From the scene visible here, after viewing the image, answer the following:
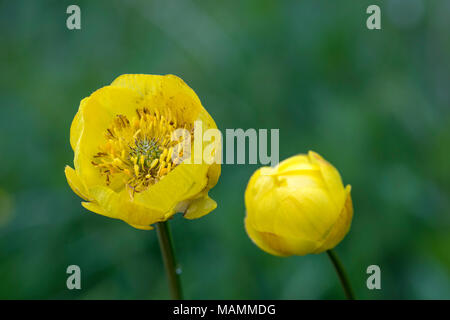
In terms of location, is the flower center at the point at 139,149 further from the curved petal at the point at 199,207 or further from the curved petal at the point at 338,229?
the curved petal at the point at 338,229

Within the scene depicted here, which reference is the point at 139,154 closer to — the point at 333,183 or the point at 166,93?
the point at 166,93

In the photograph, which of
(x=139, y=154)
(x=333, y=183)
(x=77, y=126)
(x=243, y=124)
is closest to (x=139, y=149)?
(x=139, y=154)

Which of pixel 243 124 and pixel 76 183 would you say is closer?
pixel 76 183

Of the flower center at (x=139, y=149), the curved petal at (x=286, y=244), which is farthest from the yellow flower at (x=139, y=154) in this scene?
the curved petal at (x=286, y=244)

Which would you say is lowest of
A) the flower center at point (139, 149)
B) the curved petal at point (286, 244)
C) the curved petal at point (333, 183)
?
the curved petal at point (286, 244)

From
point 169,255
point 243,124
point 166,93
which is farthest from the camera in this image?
point 243,124

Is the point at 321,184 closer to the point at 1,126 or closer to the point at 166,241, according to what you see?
the point at 166,241
